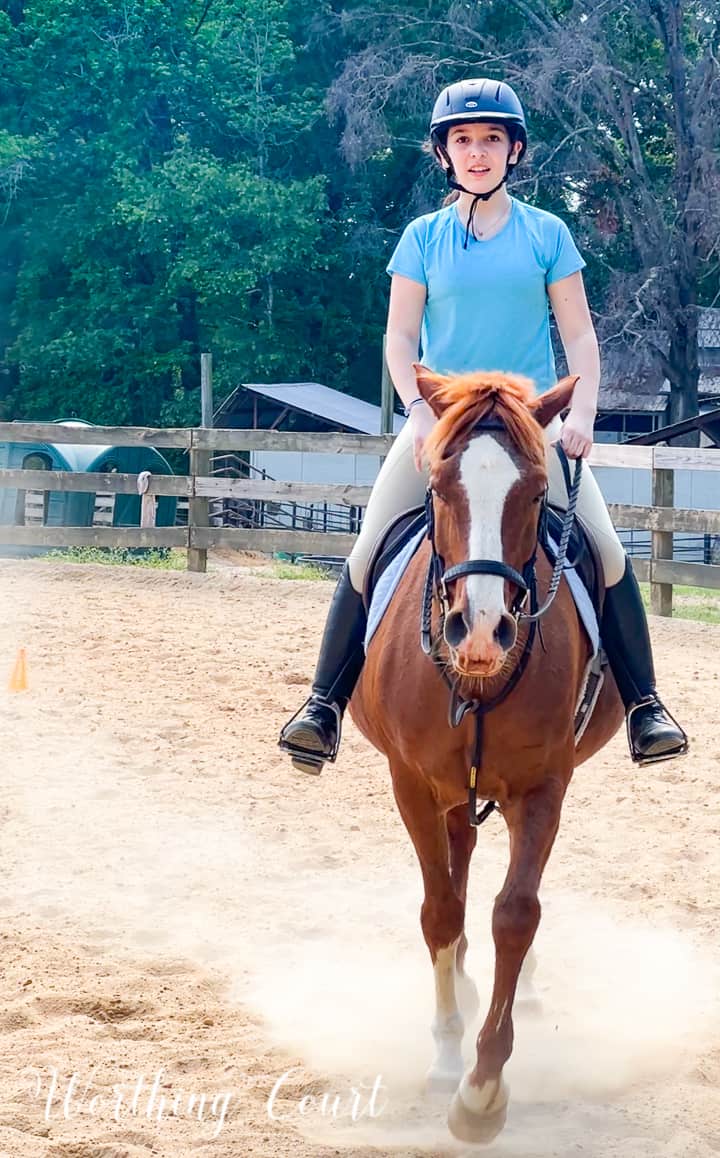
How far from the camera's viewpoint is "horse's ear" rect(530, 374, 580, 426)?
3.40 m

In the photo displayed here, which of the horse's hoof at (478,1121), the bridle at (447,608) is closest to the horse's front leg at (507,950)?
the horse's hoof at (478,1121)

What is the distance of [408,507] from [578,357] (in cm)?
70

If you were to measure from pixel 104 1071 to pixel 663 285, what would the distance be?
87.6 feet

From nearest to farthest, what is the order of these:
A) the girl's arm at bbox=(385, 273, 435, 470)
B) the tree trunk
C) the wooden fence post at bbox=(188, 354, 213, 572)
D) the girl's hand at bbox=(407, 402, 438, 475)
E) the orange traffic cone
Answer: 1. the girl's hand at bbox=(407, 402, 438, 475)
2. the girl's arm at bbox=(385, 273, 435, 470)
3. the orange traffic cone
4. the wooden fence post at bbox=(188, 354, 213, 572)
5. the tree trunk

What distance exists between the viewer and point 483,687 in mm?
3461

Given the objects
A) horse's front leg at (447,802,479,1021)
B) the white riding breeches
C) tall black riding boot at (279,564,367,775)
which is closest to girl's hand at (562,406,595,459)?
the white riding breeches

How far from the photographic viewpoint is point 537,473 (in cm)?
325

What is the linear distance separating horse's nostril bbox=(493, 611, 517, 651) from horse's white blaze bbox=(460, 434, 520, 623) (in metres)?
0.05

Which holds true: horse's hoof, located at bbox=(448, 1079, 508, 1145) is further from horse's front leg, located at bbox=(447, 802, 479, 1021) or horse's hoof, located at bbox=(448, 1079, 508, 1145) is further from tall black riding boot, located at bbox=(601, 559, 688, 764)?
tall black riding boot, located at bbox=(601, 559, 688, 764)

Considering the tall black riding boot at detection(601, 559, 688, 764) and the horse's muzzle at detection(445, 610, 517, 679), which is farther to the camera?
the tall black riding boot at detection(601, 559, 688, 764)

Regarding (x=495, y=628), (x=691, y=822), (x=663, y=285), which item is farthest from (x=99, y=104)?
(x=495, y=628)

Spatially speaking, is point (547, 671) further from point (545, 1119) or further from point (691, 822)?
point (691, 822)

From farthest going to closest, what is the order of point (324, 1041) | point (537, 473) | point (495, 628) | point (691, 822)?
1. point (691, 822)
2. point (324, 1041)
3. point (537, 473)
4. point (495, 628)

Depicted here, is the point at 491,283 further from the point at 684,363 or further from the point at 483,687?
the point at 684,363
